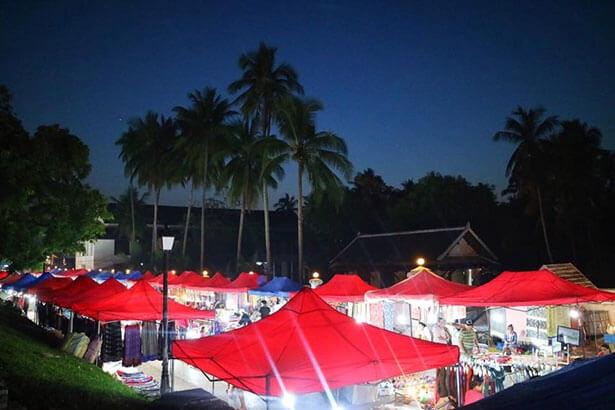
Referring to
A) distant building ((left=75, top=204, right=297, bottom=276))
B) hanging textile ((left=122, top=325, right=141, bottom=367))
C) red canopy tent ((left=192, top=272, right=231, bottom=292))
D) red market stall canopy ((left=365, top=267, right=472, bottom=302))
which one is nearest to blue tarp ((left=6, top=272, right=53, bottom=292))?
red canopy tent ((left=192, top=272, right=231, bottom=292))

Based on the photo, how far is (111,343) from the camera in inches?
547

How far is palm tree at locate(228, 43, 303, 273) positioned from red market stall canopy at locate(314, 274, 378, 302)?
17.8 metres

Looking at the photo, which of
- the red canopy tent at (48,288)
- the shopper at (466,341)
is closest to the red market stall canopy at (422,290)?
the shopper at (466,341)

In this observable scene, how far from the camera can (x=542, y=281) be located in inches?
515

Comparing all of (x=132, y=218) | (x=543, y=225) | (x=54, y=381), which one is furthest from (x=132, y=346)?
(x=132, y=218)

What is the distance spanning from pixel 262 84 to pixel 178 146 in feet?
31.1

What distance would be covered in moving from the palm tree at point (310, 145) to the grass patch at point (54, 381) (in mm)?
17394

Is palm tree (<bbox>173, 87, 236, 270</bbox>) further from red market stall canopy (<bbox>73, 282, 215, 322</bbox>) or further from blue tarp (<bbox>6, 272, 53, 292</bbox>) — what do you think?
red market stall canopy (<bbox>73, 282, 215, 322</bbox>)

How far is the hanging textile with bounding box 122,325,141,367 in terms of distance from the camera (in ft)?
43.3

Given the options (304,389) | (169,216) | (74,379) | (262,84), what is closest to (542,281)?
(304,389)

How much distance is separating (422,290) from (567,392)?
1355 centimetres

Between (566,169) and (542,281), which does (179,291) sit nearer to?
(542,281)

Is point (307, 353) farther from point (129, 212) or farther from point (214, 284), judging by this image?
point (129, 212)

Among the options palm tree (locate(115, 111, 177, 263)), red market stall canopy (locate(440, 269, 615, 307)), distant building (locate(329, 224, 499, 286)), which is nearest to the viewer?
red market stall canopy (locate(440, 269, 615, 307))
